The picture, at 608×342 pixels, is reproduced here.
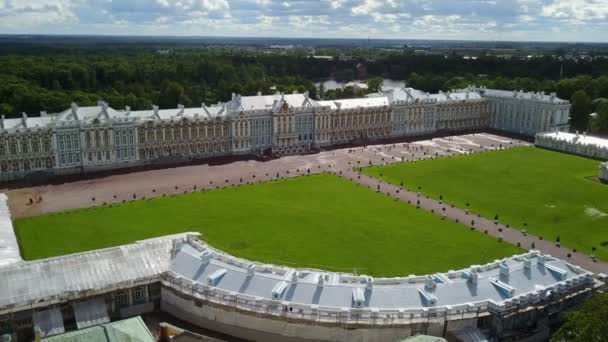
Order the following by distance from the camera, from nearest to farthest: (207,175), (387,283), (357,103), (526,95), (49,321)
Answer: (49,321), (387,283), (207,175), (357,103), (526,95)

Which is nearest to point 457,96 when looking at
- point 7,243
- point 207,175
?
point 207,175

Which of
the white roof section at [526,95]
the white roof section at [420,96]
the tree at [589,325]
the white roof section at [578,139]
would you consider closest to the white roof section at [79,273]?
the tree at [589,325]

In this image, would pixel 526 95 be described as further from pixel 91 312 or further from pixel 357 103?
pixel 91 312

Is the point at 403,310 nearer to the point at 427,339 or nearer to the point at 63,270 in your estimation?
the point at 427,339

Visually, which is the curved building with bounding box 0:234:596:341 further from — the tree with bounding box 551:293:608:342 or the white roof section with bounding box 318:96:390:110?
the white roof section with bounding box 318:96:390:110

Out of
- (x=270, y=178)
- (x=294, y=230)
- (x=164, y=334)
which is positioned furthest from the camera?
(x=270, y=178)

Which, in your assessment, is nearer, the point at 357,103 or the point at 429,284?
the point at 429,284
